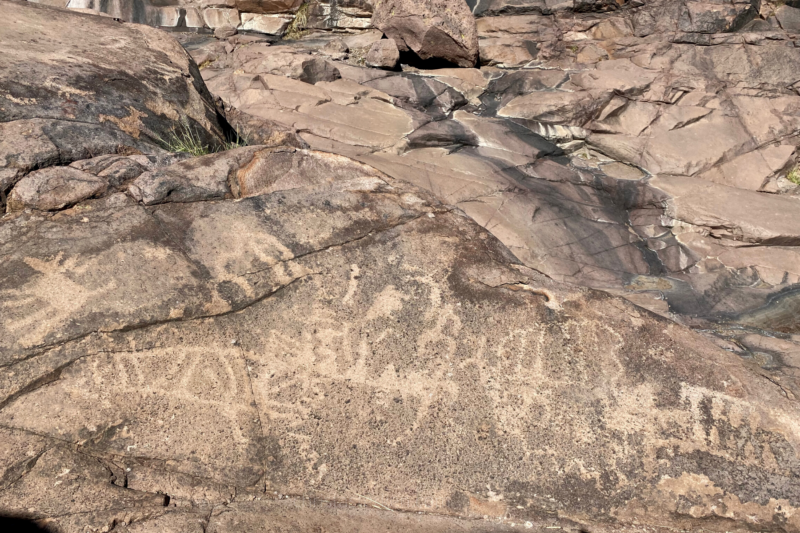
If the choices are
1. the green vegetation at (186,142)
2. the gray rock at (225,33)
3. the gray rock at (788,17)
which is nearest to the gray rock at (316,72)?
the green vegetation at (186,142)

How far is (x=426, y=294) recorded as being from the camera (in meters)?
2.46

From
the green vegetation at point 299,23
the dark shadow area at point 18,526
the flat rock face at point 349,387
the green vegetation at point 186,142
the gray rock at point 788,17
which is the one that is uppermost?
the gray rock at point 788,17

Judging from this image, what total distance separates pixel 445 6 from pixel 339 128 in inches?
129

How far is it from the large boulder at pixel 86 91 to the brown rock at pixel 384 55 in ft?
10.7

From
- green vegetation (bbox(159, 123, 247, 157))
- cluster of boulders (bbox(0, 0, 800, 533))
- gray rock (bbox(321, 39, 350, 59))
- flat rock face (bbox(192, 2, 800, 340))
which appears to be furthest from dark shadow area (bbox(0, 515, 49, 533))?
gray rock (bbox(321, 39, 350, 59))

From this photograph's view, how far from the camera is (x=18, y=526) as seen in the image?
171cm

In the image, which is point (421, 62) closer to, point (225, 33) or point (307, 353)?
point (225, 33)

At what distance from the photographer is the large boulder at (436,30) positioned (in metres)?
7.38

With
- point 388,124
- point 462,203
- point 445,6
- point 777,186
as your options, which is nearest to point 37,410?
point 462,203

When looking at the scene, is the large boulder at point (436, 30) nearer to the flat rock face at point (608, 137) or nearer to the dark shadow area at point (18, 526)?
the flat rock face at point (608, 137)

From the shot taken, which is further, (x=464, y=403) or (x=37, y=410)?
(x=464, y=403)

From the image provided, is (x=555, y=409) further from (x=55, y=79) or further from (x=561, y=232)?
(x=55, y=79)

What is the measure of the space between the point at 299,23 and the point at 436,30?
3.77 metres

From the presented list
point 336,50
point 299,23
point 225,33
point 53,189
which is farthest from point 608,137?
point 299,23
